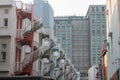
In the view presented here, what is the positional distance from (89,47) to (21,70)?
139122mm

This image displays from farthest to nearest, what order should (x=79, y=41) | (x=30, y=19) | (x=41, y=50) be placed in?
(x=79, y=41) < (x=41, y=50) < (x=30, y=19)

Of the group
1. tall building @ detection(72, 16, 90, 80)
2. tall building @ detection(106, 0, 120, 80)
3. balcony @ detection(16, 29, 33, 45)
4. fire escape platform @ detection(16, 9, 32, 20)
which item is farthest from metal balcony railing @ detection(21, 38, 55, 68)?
tall building @ detection(72, 16, 90, 80)

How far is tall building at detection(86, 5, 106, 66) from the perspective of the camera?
6742 inches

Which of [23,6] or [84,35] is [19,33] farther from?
[84,35]

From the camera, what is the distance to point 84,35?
18712cm

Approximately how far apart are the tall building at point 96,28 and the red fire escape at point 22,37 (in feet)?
411

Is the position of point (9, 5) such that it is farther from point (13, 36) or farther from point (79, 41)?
point (79, 41)

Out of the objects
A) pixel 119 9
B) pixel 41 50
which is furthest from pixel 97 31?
pixel 119 9

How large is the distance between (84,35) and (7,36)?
146m

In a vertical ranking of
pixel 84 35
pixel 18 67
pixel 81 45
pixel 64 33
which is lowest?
pixel 81 45

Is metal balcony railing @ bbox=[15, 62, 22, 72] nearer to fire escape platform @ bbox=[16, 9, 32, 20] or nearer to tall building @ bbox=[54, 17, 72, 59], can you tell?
fire escape platform @ bbox=[16, 9, 32, 20]

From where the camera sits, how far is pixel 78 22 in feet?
632

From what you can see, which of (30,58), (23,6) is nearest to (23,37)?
(30,58)

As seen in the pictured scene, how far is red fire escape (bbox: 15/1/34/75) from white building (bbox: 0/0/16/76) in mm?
1407
